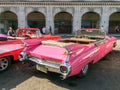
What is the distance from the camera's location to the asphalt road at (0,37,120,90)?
430 centimetres

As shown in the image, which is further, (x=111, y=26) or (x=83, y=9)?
(x=111, y=26)

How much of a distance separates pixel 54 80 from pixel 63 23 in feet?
66.6

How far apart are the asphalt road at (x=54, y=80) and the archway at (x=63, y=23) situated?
61.9 feet

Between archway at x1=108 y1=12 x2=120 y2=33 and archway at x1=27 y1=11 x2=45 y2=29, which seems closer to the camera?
archway at x1=27 y1=11 x2=45 y2=29

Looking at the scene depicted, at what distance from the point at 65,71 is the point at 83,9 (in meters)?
17.7

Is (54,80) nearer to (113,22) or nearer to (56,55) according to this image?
(56,55)

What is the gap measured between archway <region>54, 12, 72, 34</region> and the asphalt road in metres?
18.9

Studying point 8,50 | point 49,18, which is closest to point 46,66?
point 8,50

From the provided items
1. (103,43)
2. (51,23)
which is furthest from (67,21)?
(103,43)

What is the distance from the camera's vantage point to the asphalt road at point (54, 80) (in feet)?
14.1

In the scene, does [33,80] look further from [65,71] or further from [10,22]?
[10,22]

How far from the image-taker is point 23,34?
29.0 ft

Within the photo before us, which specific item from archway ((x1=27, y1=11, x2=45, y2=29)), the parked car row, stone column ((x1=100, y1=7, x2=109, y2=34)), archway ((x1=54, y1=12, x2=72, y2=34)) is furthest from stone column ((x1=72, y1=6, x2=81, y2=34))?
the parked car row

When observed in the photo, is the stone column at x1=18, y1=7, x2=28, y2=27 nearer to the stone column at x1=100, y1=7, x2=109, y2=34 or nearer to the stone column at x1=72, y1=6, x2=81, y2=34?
the stone column at x1=72, y1=6, x2=81, y2=34
